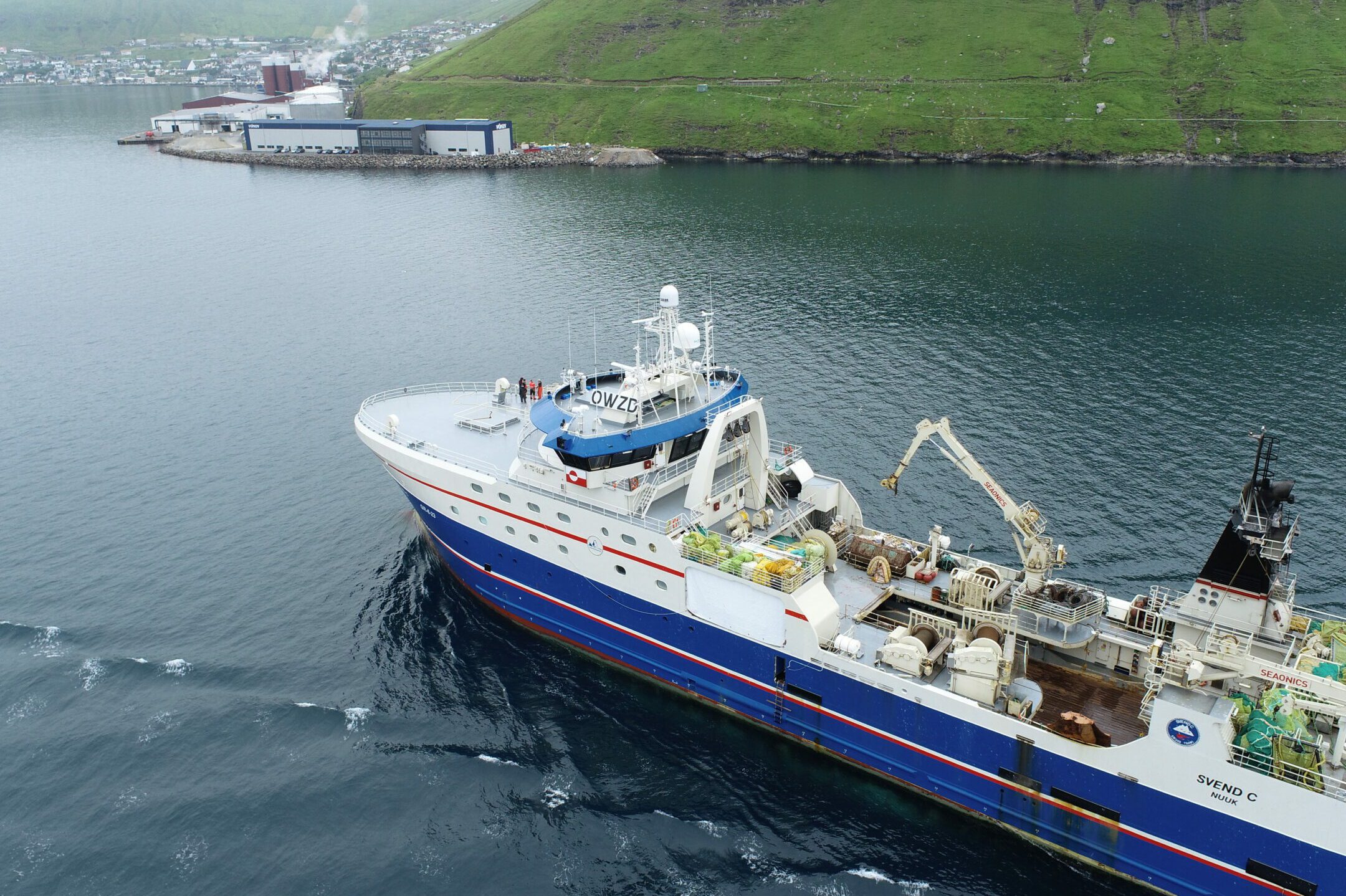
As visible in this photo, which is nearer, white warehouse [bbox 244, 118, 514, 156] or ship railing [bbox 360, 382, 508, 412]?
ship railing [bbox 360, 382, 508, 412]

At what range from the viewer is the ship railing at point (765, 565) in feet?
95.1

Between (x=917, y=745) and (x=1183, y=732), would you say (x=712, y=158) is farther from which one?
(x=1183, y=732)

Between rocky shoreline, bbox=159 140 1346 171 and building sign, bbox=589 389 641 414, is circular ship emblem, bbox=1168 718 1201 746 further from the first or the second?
rocky shoreline, bbox=159 140 1346 171

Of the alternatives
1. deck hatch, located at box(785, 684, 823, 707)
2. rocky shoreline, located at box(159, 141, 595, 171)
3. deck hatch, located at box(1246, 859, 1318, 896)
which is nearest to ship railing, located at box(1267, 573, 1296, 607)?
deck hatch, located at box(1246, 859, 1318, 896)

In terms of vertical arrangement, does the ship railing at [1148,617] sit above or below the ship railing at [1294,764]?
above

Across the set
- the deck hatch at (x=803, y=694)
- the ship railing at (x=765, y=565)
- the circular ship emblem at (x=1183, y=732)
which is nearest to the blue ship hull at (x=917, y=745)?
the deck hatch at (x=803, y=694)

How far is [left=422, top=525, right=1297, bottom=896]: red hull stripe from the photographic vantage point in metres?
24.1

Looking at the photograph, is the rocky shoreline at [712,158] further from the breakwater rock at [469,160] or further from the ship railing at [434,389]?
the ship railing at [434,389]

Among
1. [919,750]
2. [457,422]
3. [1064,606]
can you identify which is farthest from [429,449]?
[1064,606]

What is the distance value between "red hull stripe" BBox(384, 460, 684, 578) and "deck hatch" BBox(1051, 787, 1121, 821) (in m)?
12.8

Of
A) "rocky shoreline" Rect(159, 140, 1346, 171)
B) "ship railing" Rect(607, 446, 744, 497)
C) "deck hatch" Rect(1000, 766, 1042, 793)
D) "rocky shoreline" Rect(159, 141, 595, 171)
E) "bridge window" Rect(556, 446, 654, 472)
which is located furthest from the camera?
"rocky shoreline" Rect(159, 141, 595, 171)

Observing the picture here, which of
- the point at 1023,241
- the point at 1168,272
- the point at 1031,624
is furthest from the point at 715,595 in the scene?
the point at 1023,241

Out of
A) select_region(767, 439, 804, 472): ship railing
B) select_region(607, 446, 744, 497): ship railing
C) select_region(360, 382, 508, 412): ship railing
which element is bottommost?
select_region(767, 439, 804, 472): ship railing

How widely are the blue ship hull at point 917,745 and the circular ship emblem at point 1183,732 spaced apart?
171 cm
